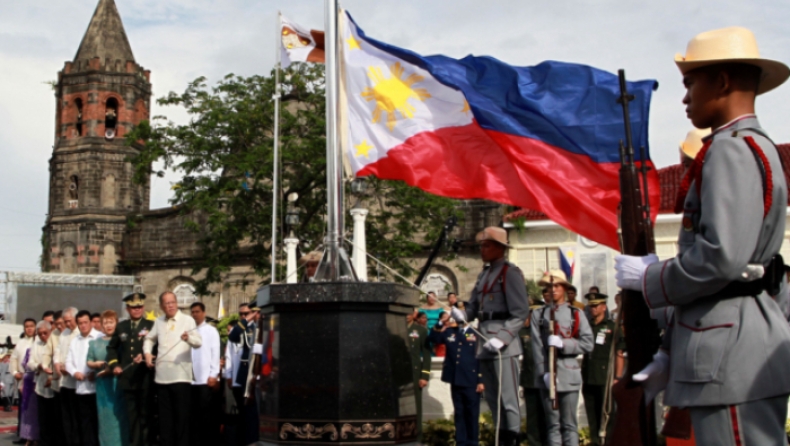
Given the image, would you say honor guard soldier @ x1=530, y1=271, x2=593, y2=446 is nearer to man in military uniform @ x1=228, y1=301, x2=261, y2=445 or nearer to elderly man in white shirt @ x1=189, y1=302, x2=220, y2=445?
→ man in military uniform @ x1=228, y1=301, x2=261, y2=445

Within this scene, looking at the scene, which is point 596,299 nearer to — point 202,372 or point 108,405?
point 202,372

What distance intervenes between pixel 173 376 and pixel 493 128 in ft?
15.4

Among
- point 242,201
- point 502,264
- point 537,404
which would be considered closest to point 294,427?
point 502,264

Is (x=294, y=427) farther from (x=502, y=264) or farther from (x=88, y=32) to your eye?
(x=88, y=32)

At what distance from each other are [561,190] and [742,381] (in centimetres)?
597

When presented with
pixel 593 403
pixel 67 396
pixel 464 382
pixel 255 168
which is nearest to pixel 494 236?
pixel 464 382

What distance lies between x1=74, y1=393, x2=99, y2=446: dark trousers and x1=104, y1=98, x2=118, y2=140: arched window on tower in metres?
38.1

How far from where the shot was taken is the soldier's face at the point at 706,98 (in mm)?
3475

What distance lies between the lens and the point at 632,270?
3.53 meters

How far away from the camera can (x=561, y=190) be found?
909 cm

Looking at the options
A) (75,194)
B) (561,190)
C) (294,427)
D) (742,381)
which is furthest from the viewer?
(75,194)

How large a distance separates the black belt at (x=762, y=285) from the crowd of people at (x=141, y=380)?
27.9ft

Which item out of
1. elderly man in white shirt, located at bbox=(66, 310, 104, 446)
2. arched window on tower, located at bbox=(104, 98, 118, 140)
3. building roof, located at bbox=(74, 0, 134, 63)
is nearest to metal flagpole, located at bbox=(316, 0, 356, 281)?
elderly man in white shirt, located at bbox=(66, 310, 104, 446)

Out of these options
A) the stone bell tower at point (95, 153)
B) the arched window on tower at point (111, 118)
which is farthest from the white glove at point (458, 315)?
the arched window on tower at point (111, 118)
